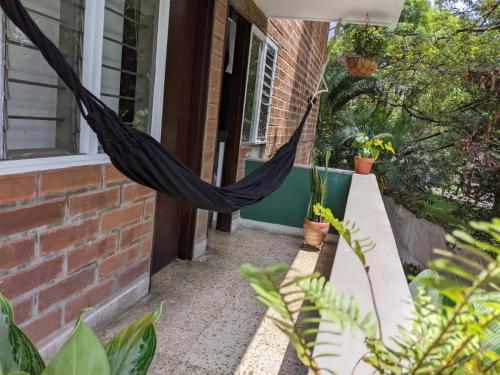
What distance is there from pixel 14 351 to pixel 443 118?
7.50 metres

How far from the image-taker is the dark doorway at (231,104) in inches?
154

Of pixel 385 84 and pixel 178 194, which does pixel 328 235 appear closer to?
pixel 178 194

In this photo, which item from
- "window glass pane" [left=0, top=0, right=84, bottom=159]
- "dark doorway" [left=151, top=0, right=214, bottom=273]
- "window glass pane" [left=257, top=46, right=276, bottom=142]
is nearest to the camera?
"window glass pane" [left=0, top=0, right=84, bottom=159]

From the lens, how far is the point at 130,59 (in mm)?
2250

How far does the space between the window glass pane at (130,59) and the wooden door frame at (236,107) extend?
1590mm

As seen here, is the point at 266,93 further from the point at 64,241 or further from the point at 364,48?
the point at 64,241

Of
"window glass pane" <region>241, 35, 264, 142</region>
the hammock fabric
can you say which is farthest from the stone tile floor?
"window glass pane" <region>241, 35, 264, 142</region>

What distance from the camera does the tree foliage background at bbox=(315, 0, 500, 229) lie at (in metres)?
5.96

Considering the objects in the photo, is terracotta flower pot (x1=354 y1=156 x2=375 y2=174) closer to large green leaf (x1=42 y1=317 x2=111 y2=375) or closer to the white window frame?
the white window frame

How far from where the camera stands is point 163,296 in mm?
2721

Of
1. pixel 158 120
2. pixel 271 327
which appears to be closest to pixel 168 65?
pixel 158 120

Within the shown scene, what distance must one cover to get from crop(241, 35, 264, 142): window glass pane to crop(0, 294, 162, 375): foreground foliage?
342 centimetres

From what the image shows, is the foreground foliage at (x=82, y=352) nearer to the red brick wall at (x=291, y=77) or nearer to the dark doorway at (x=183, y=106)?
the dark doorway at (x=183, y=106)

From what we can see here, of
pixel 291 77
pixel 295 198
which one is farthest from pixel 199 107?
pixel 291 77
